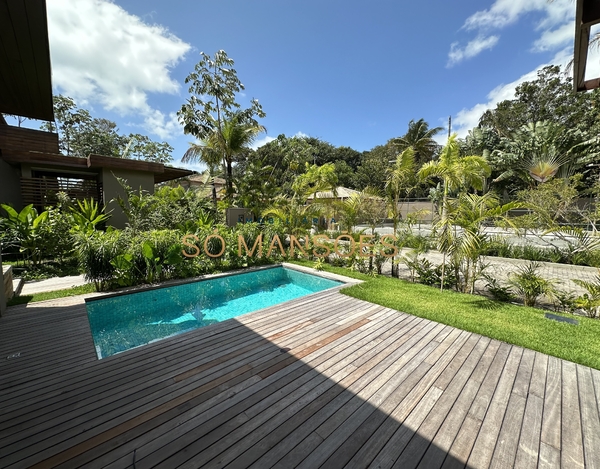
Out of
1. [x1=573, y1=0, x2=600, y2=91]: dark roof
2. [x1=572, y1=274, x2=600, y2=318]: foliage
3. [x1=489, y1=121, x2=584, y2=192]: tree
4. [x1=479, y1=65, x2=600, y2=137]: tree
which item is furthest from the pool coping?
[x1=479, y1=65, x2=600, y2=137]: tree

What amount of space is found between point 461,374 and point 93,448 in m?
3.30

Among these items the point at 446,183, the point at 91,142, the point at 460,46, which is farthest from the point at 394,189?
the point at 91,142

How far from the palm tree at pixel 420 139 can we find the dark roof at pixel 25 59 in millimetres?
26501

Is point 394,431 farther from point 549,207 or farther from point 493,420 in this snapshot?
point 549,207

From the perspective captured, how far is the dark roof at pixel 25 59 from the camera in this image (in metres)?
2.35

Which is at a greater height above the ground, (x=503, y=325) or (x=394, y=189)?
(x=394, y=189)

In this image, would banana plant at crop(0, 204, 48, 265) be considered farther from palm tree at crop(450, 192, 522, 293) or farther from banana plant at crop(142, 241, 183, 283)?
palm tree at crop(450, 192, 522, 293)

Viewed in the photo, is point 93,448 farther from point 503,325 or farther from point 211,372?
point 503,325

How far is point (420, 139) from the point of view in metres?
25.6

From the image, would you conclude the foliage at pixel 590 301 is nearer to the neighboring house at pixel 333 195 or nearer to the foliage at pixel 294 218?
the neighboring house at pixel 333 195

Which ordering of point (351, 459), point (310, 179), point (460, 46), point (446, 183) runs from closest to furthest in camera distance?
1. point (351, 459)
2. point (446, 183)
3. point (460, 46)
4. point (310, 179)

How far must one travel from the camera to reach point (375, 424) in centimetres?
203

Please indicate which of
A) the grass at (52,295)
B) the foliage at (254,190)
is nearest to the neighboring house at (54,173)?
the foliage at (254,190)

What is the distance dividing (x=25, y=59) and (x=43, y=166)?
9.61 m
